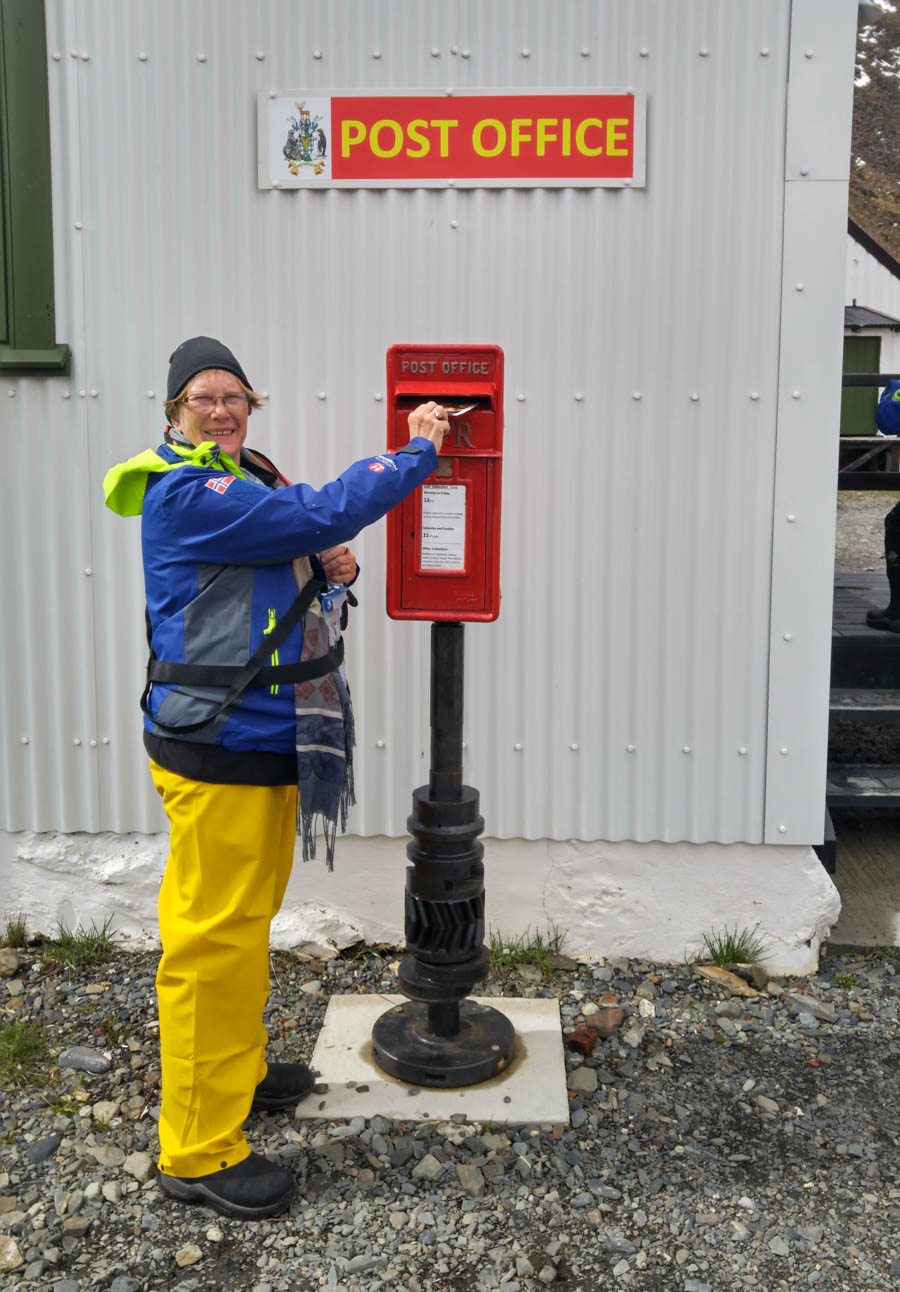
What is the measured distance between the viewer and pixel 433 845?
3.66m

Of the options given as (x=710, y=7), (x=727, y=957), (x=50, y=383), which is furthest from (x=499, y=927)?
(x=710, y=7)

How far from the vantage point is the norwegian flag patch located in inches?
117

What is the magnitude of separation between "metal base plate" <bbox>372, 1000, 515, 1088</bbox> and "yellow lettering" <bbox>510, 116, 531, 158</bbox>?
300 centimetres

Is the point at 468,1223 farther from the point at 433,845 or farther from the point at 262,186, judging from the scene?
the point at 262,186

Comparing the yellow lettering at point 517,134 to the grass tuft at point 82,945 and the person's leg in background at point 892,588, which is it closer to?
the person's leg in background at point 892,588

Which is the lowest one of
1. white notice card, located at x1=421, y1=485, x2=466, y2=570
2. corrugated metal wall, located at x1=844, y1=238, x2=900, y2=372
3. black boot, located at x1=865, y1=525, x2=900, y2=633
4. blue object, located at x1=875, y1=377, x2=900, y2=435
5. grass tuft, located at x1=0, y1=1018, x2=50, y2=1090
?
grass tuft, located at x1=0, y1=1018, x2=50, y2=1090

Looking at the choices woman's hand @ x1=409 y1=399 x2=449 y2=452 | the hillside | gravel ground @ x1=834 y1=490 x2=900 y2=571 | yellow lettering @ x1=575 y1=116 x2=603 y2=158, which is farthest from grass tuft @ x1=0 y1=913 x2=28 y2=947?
the hillside

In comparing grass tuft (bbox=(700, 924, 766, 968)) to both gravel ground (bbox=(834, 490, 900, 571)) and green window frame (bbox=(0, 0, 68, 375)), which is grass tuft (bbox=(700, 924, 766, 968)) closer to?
green window frame (bbox=(0, 0, 68, 375))

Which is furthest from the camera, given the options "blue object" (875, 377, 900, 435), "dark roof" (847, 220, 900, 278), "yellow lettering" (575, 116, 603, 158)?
"dark roof" (847, 220, 900, 278)

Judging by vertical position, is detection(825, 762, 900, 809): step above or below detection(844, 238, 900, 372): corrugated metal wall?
below

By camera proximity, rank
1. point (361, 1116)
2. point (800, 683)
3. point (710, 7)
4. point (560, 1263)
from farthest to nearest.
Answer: point (800, 683), point (710, 7), point (361, 1116), point (560, 1263)

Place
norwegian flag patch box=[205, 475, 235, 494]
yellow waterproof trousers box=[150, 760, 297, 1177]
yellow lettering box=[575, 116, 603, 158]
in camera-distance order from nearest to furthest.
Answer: norwegian flag patch box=[205, 475, 235, 494] < yellow waterproof trousers box=[150, 760, 297, 1177] < yellow lettering box=[575, 116, 603, 158]

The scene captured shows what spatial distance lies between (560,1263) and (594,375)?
2.85 m

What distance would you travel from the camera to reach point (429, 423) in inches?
125
